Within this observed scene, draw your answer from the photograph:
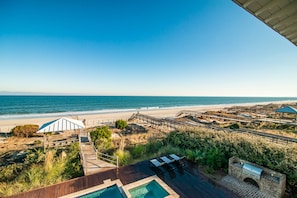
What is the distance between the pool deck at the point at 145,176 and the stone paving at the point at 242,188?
296mm

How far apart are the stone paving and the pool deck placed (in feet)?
0.97

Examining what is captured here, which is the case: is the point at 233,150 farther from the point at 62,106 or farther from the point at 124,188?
the point at 62,106

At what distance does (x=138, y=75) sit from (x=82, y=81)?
63.5 feet

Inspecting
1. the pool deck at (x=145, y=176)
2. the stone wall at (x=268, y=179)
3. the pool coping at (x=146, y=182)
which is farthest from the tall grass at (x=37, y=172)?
the stone wall at (x=268, y=179)

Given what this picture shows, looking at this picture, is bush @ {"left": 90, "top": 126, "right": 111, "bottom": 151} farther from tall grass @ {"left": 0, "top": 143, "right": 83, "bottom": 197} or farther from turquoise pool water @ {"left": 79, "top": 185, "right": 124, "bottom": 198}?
turquoise pool water @ {"left": 79, "top": 185, "right": 124, "bottom": 198}

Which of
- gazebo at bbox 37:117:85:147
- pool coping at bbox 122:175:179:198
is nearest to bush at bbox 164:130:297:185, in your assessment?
pool coping at bbox 122:175:179:198

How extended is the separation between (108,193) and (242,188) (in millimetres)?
4433

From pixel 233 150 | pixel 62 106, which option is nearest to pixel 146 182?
pixel 233 150

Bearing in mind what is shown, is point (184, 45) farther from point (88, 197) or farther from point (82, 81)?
point (82, 81)

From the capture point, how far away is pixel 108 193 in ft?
14.9

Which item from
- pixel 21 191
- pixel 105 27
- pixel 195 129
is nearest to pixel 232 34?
pixel 195 129

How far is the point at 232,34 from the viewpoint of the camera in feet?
44.0

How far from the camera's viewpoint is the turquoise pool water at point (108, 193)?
438cm

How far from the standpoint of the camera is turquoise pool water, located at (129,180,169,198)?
4.46 m
